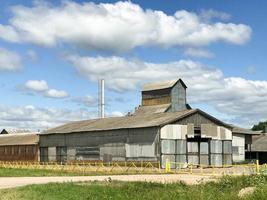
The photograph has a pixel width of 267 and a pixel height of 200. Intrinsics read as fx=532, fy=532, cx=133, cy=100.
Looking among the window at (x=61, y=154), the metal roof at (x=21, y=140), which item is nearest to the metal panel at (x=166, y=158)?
the window at (x=61, y=154)

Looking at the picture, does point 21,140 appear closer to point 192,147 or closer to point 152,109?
point 152,109

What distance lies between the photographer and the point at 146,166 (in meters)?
57.6

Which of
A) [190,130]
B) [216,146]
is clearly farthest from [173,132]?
[216,146]

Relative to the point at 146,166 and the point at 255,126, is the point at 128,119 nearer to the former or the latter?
the point at 146,166

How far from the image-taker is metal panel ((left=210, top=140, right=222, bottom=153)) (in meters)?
63.8

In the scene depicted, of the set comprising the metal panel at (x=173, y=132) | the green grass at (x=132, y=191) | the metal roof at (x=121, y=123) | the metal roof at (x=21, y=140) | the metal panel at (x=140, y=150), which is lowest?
the green grass at (x=132, y=191)

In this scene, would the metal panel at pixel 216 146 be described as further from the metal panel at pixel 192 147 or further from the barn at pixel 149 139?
the metal panel at pixel 192 147

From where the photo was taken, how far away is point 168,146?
2302 inches

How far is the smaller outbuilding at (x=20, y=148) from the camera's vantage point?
79375mm

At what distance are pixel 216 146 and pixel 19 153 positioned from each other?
35126 mm

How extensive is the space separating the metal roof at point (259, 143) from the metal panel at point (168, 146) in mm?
26626

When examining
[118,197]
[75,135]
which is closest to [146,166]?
[75,135]

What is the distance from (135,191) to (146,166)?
34944 millimetres

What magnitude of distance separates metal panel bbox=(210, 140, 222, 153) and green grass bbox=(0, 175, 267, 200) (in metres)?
37.7
